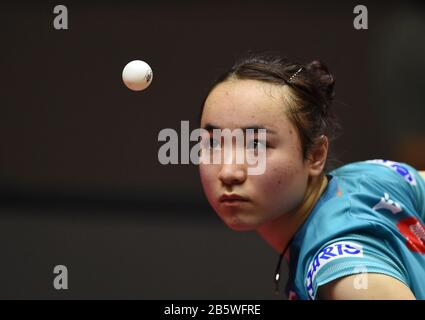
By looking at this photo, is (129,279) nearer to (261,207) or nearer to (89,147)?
(89,147)

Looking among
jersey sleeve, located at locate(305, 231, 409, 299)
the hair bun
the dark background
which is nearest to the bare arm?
jersey sleeve, located at locate(305, 231, 409, 299)

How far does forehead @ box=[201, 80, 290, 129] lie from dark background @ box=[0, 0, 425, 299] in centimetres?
171

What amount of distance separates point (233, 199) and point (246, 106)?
0.58 ft

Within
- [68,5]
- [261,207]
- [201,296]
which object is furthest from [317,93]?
[68,5]

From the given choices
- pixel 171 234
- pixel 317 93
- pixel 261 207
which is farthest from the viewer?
pixel 171 234

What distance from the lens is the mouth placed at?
1.40 m

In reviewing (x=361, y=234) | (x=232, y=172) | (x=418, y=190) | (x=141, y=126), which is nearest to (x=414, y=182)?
(x=418, y=190)

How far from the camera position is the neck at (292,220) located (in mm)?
1505

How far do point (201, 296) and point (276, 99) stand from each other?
5.78 feet

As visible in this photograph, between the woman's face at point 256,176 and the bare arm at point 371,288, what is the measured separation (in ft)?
0.75

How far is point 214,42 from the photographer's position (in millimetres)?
3285

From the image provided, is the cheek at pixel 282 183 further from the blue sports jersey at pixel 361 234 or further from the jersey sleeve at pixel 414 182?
the jersey sleeve at pixel 414 182

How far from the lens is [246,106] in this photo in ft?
4.63

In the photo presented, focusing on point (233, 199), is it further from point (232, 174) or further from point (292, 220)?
point (292, 220)
